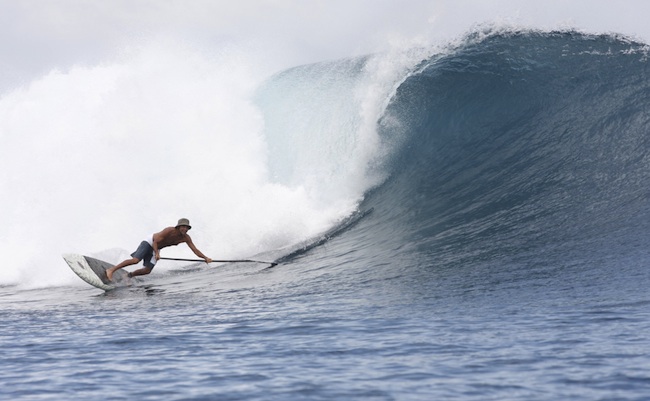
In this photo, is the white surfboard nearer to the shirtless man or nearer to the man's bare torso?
the shirtless man

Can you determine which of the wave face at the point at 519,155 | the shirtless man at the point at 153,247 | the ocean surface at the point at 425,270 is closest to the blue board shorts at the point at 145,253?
the shirtless man at the point at 153,247

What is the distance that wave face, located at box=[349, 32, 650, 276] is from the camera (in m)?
11.3

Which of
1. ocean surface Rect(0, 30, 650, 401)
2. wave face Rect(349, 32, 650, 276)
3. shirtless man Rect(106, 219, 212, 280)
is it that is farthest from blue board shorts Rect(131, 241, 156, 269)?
wave face Rect(349, 32, 650, 276)

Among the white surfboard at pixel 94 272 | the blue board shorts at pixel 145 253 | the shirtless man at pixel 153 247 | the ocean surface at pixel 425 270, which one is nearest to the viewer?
the ocean surface at pixel 425 270

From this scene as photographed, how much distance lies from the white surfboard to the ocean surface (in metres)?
0.29

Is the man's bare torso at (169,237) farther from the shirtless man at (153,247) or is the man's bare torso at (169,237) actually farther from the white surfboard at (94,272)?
the white surfboard at (94,272)

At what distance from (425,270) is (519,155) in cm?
533

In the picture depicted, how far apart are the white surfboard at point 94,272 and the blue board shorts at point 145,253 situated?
0.34 metres

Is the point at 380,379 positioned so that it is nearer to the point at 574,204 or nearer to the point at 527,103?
the point at 574,204

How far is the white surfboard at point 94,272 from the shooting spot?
12.1 meters

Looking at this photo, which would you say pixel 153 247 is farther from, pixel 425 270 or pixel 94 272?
pixel 425 270

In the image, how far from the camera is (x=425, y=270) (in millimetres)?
10258

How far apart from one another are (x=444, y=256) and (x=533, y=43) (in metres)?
8.98

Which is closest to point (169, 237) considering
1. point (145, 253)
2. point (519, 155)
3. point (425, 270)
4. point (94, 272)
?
point (145, 253)
